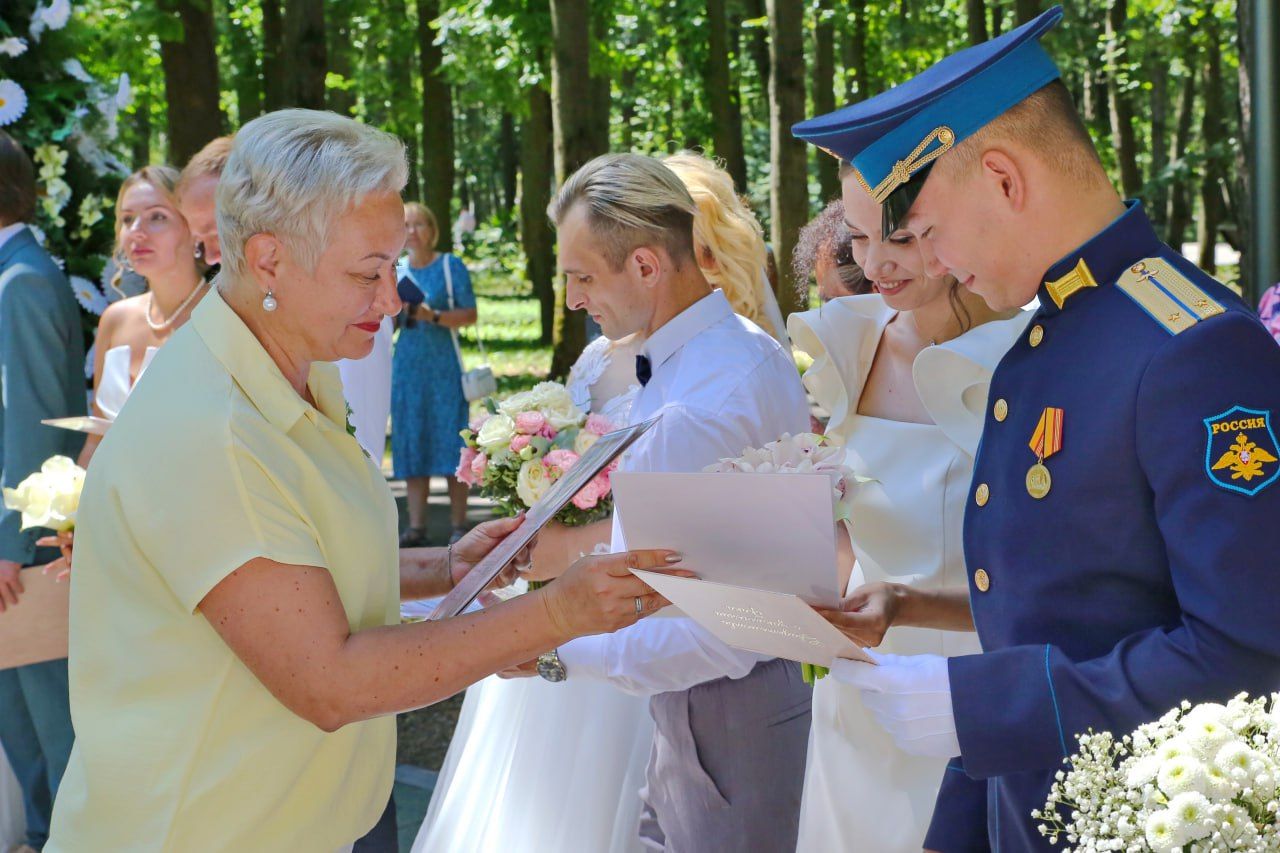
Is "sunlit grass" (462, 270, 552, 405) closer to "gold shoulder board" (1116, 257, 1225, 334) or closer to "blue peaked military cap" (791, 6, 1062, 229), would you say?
→ "blue peaked military cap" (791, 6, 1062, 229)

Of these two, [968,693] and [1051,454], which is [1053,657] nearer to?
[968,693]

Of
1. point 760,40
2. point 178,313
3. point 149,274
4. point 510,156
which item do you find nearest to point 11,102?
point 149,274

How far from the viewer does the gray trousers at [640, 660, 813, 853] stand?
10.3 feet

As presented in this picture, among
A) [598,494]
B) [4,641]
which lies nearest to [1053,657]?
[598,494]

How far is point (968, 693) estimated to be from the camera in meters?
1.88

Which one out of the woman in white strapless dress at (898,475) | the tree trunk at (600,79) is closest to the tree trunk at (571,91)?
the tree trunk at (600,79)

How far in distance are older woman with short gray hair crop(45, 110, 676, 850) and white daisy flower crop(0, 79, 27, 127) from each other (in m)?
3.84

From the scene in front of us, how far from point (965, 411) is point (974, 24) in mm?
15114

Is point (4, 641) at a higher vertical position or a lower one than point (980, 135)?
lower

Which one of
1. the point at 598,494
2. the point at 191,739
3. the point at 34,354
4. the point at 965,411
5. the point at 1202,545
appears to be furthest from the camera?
the point at 34,354

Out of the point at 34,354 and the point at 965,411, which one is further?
the point at 34,354

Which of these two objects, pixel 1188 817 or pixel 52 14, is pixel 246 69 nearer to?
pixel 52 14

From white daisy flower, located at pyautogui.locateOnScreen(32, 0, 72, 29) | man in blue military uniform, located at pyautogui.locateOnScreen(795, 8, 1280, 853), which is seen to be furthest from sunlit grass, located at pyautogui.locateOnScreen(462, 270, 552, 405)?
man in blue military uniform, located at pyautogui.locateOnScreen(795, 8, 1280, 853)

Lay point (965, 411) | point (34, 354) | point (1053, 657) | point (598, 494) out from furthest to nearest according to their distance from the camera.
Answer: point (34, 354) < point (598, 494) < point (965, 411) < point (1053, 657)
